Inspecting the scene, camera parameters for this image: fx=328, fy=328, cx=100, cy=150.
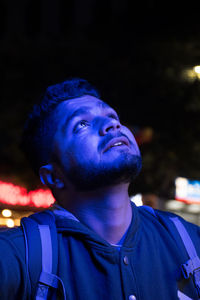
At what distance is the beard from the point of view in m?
1.86

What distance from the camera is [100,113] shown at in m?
2.18

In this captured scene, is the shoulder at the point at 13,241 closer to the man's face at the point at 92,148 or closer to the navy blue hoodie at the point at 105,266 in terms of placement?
the navy blue hoodie at the point at 105,266

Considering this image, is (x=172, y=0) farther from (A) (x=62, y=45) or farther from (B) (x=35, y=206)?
(B) (x=35, y=206)

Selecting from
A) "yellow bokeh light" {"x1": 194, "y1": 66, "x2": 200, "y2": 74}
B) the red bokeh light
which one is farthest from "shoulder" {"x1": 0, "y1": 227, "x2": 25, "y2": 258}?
the red bokeh light

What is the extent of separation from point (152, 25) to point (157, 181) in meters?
3.36

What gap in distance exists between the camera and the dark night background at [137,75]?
6.53m

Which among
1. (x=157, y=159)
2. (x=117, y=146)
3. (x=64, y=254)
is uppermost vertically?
(x=157, y=159)

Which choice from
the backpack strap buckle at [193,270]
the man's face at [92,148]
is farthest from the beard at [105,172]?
the backpack strap buckle at [193,270]

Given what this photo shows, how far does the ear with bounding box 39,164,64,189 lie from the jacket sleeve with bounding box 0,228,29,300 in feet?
1.60

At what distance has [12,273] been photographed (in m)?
1.63

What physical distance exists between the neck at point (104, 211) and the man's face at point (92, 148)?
2.6 inches

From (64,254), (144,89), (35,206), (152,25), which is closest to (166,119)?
(144,89)

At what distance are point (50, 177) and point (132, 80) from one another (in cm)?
492

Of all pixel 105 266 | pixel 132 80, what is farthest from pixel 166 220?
pixel 132 80
